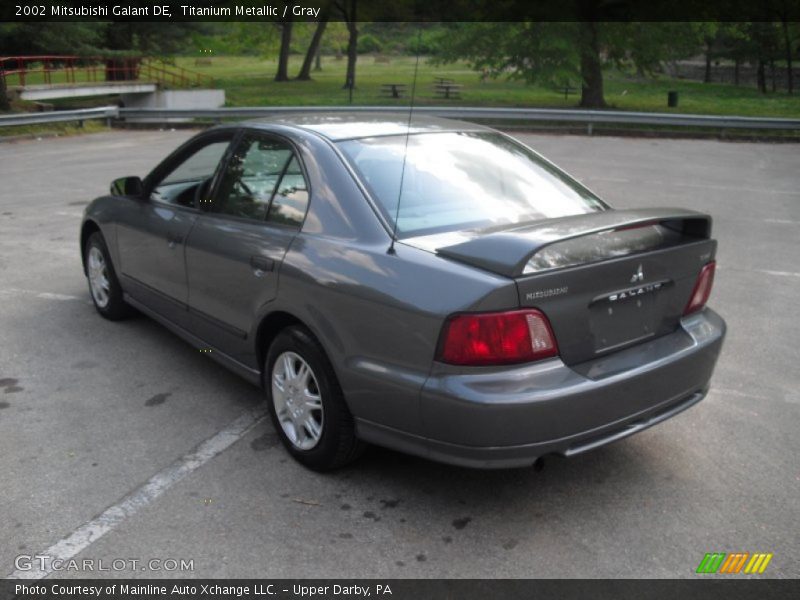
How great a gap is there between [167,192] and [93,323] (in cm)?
149

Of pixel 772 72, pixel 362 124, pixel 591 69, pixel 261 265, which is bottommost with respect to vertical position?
pixel 261 265

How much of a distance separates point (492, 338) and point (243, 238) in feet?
5.50

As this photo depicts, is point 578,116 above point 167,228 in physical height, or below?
above

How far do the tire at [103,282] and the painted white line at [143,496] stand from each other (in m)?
1.99

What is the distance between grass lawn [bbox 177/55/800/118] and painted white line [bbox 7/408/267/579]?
2037cm

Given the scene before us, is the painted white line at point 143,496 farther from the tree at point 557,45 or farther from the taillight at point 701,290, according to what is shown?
the tree at point 557,45

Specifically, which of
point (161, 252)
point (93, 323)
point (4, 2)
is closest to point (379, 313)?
point (161, 252)

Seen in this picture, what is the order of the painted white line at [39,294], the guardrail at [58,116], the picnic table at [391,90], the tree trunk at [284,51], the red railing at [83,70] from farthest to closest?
the tree trunk at [284,51] < the picnic table at [391,90] < the red railing at [83,70] < the guardrail at [58,116] < the painted white line at [39,294]

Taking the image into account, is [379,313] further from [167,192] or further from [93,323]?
[93,323]

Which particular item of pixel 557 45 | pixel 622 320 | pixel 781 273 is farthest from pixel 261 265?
pixel 557 45

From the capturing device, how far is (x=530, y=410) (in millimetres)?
3096
